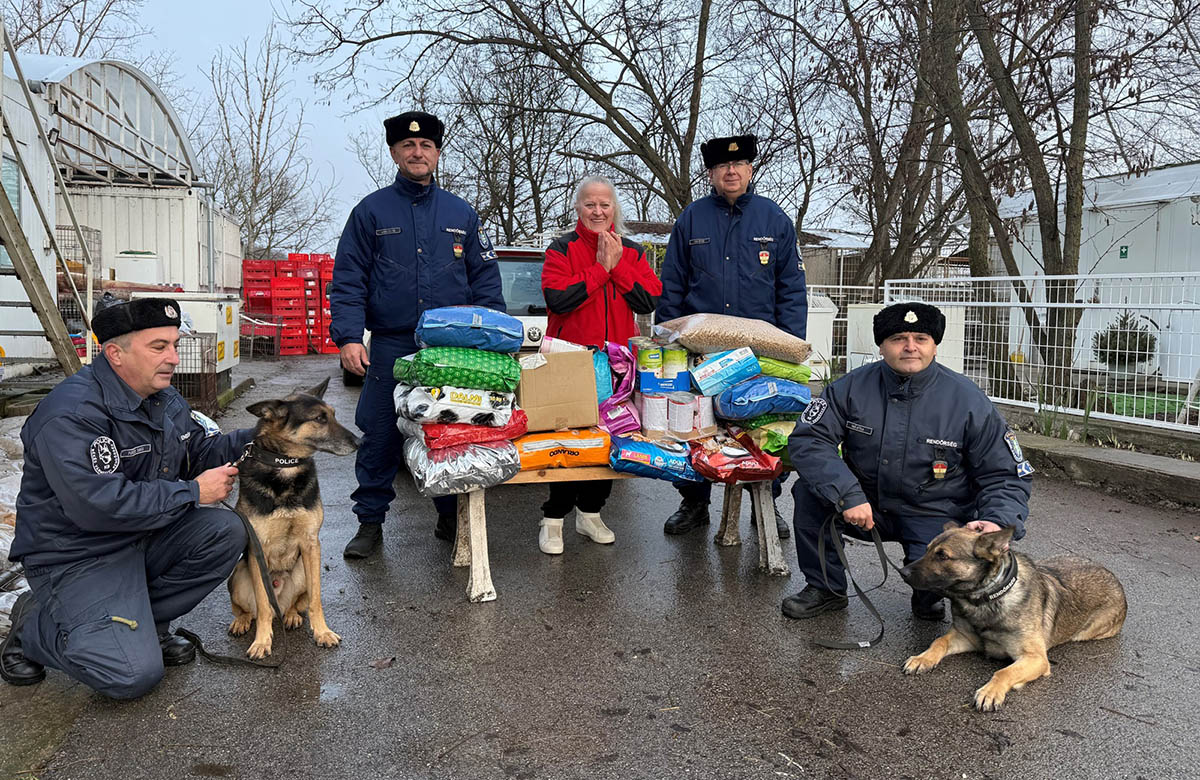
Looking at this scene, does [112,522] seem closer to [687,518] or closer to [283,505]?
[283,505]

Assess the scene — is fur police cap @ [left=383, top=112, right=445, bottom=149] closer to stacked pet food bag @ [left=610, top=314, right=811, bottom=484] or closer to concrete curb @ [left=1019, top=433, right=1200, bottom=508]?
stacked pet food bag @ [left=610, top=314, right=811, bottom=484]

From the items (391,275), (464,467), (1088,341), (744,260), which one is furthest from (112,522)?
(1088,341)

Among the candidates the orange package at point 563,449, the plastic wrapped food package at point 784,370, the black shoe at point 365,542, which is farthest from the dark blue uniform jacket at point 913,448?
the black shoe at point 365,542

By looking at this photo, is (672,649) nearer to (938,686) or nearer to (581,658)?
(581,658)

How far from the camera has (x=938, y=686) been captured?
3.21 metres

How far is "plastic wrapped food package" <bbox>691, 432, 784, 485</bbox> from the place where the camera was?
14.3ft

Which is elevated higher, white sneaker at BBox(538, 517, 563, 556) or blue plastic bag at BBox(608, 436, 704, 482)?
blue plastic bag at BBox(608, 436, 704, 482)

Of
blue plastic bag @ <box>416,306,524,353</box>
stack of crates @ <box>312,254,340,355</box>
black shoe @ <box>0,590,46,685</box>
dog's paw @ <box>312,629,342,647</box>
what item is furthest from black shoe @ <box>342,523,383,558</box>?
stack of crates @ <box>312,254,340,355</box>

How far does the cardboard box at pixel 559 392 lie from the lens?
4.41 metres

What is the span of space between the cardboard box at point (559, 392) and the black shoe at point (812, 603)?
1.36 m

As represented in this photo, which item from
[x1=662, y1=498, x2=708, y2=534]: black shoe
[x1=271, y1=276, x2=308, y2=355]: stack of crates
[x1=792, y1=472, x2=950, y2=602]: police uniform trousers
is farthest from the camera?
[x1=271, y1=276, x2=308, y2=355]: stack of crates

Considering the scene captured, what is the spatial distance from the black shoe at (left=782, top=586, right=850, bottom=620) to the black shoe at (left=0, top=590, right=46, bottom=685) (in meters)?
3.04

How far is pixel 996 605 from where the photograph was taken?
3.24m

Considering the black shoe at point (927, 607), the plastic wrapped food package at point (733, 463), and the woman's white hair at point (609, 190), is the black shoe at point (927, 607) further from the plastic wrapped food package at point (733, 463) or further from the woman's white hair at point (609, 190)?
the woman's white hair at point (609, 190)
